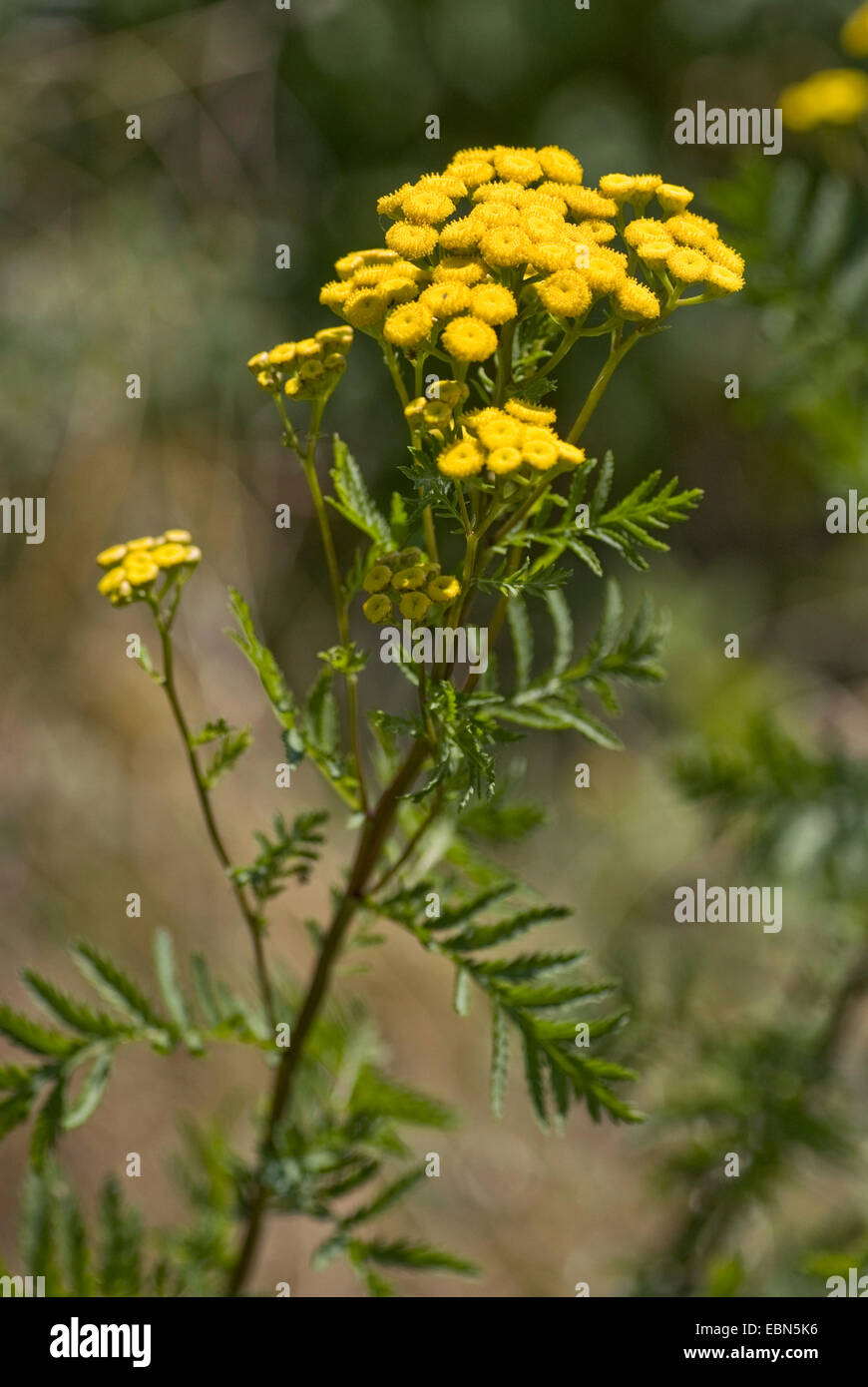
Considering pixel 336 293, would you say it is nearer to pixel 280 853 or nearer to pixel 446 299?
pixel 446 299

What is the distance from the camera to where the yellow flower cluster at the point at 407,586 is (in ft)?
4.48

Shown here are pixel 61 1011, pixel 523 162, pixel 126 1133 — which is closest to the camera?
pixel 523 162

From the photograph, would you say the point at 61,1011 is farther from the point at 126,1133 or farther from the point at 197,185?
the point at 197,185

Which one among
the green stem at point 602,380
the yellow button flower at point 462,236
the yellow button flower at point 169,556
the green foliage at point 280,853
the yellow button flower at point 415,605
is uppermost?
the yellow button flower at point 462,236

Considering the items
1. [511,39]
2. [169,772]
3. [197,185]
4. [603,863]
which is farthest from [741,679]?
[197,185]

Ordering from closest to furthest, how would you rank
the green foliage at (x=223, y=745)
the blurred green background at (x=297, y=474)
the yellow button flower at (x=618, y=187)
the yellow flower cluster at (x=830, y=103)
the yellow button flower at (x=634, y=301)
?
the yellow button flower at (x=634, y=301)
the yellow button flower at (x=618, y=187)
the green foliage at (x=223, y=745)
the yellow flower cluster at (x=830, y=103)
the blurred green background at (x=297, y=474)

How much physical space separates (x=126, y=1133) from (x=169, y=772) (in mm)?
1465

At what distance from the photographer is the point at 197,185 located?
5270mm

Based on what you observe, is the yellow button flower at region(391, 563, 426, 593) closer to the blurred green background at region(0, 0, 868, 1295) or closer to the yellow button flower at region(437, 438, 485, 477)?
the yellow button flower at region(437, 438, 485, 477)

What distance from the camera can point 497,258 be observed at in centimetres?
131

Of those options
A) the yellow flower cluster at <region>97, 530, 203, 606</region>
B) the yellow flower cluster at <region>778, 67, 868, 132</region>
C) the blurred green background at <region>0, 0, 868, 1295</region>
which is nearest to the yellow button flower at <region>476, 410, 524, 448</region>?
the yellow flower cluster at <region>97, 530, 203, 606</region>

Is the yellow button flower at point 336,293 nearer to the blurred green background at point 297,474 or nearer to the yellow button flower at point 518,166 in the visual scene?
the yellow button flower at point 518,166

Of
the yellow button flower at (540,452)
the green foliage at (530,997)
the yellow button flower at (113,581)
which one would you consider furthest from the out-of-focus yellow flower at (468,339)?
the green foliage at (530,997)

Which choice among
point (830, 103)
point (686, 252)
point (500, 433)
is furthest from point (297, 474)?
point (500, 433)
